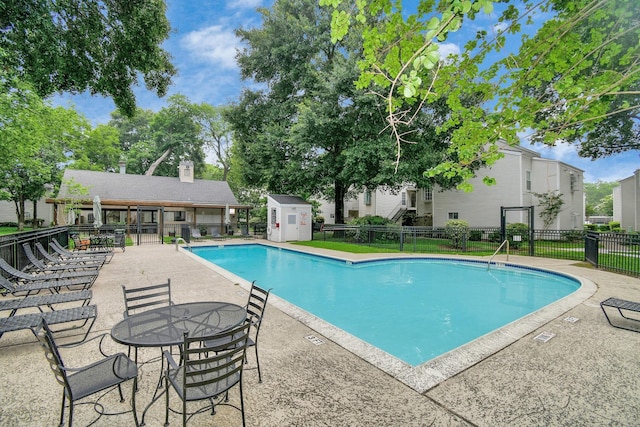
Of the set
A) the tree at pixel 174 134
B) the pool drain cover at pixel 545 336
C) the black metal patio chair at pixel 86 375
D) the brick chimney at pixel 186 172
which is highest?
the tree at pixel 174 134

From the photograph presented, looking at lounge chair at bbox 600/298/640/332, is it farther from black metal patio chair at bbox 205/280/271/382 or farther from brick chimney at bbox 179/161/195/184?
brick chimney at bbox 179/161/195/184

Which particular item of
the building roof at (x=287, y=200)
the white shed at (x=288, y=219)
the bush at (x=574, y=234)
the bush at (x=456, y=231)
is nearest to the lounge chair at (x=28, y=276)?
the white shed at (x=288, y=219)

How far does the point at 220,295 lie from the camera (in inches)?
247

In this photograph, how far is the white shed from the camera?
61.4ft

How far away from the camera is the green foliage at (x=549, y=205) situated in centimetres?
1844

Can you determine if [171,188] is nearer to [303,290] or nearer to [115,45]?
[115,45]

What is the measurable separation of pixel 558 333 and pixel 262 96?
23279 mm

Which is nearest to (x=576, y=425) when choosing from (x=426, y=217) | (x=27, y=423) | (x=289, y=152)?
(x=27, y=423)

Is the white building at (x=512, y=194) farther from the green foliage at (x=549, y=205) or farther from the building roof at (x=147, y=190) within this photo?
the building roof at (x=147, y=190)

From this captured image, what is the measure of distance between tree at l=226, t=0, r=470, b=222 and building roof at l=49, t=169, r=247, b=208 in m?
4.98

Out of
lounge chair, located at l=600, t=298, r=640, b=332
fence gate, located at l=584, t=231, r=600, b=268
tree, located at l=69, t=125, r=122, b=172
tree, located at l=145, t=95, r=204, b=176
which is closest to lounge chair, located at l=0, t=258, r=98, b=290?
lounge chair, located at l=600, t=298, r=640, b=332

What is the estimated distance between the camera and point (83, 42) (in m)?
7.48

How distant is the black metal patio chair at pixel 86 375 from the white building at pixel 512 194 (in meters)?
20.0

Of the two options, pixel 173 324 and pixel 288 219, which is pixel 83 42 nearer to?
pixel 173 324
